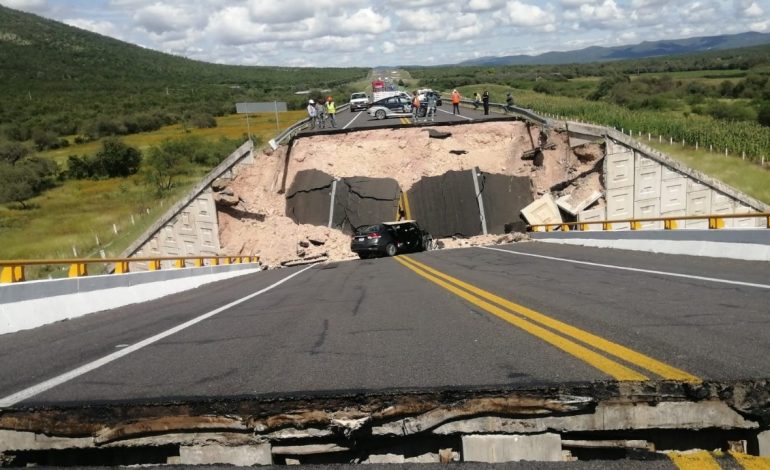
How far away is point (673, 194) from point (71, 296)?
27.4m

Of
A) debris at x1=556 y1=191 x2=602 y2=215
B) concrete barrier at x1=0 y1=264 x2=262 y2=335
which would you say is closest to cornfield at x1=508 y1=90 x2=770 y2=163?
debris at x1=556 y1=191 x2=602 y2=215

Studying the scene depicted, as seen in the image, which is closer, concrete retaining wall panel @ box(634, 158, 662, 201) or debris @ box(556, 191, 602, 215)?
concrete retaining wall panel @ box(634, 158, 662, 201)

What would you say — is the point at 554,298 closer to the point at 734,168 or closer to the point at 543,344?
the point at 543,344

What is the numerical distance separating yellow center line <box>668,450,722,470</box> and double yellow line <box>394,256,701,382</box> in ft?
2.71

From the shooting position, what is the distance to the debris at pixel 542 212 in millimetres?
32188

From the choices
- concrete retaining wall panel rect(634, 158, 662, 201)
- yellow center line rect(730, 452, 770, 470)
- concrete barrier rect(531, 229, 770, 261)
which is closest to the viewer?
yellow center line rect(730, 452, 770, 470)

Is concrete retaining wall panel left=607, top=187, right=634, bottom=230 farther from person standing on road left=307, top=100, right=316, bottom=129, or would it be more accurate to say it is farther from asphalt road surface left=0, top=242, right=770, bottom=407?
person standing on road left=307, top=100, right=316, bottom=129

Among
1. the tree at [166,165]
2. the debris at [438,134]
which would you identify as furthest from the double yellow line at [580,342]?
the tree at [166,165]

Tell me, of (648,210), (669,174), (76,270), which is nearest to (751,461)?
(76,270)

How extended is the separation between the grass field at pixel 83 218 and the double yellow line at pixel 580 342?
751 inches

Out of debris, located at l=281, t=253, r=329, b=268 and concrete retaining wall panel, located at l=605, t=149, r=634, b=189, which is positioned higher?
concrete retaining wall panel, located at l=605, t=149, r=634, b=189

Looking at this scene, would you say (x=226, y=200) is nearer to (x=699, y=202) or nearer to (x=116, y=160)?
(x=699, y=202)

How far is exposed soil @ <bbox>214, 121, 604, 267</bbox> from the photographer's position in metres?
32.7

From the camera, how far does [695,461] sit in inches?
117
